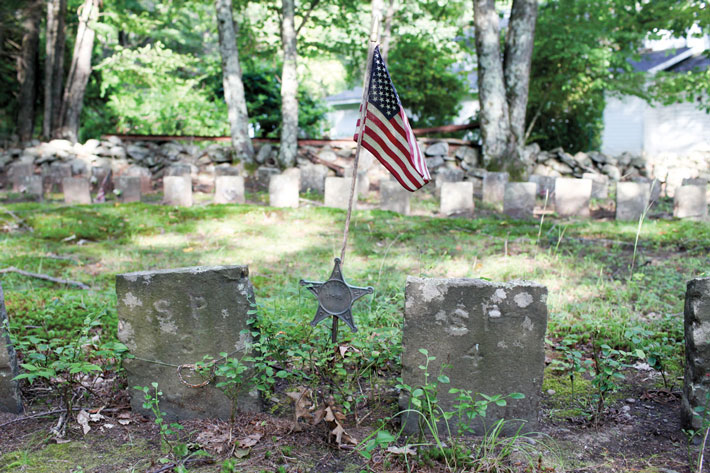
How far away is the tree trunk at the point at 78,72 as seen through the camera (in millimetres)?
13133

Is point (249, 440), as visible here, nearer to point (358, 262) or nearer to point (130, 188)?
point (358, 262)

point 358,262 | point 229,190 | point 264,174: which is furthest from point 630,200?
point 264,174

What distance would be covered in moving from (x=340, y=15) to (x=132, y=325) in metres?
13.7

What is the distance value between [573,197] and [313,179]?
5.23m

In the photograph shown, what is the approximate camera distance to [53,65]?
14.6 meters

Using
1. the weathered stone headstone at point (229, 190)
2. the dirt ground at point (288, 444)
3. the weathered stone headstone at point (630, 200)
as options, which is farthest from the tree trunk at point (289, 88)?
the dirt ground at point (288, 444)

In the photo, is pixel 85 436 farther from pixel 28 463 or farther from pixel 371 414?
pixel 371 414

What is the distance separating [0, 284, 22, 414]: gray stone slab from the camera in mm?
2661

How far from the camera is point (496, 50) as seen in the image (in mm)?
11234

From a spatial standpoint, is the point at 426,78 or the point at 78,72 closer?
the point at 78,72

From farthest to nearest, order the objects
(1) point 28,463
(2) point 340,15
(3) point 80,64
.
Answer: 1. (2) point 340,15
2. (3) point 80,64
3. (1) point 28,463

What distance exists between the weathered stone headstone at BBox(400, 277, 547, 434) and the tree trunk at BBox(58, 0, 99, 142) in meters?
13.4

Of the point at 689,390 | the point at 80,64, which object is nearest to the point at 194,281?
the point at 689,390

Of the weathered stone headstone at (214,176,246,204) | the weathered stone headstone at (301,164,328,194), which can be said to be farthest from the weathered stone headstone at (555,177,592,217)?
the weathered stone headstone at (214,176,246,204)
